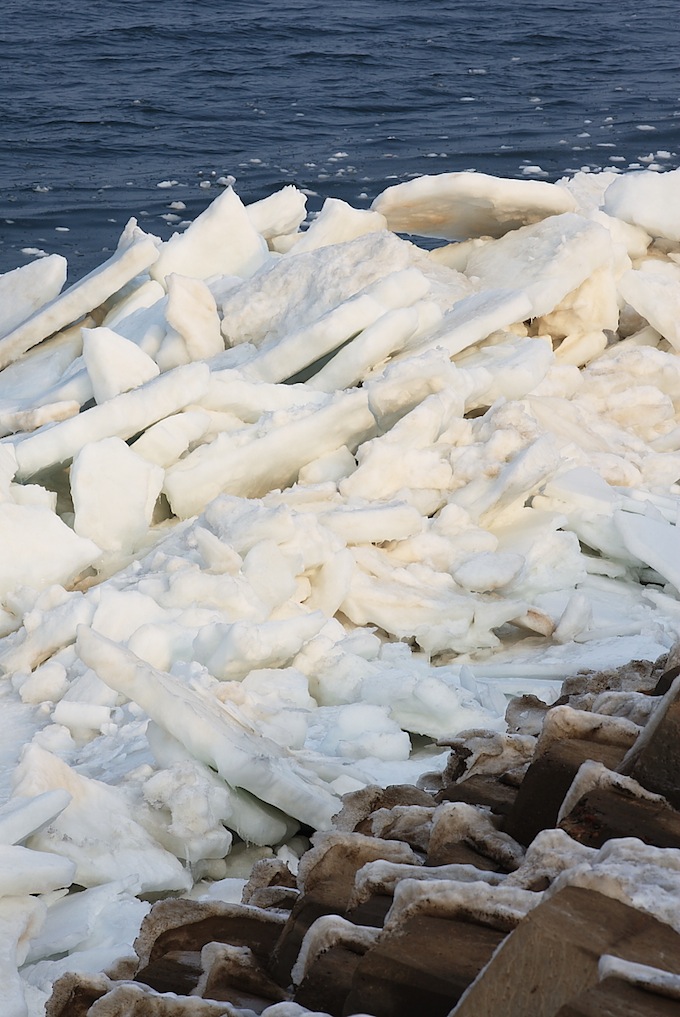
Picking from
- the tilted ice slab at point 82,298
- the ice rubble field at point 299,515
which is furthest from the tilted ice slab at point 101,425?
the tilted ice slab at point 82,298

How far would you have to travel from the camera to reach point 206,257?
219 inches

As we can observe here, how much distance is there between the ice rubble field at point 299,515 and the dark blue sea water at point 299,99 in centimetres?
539

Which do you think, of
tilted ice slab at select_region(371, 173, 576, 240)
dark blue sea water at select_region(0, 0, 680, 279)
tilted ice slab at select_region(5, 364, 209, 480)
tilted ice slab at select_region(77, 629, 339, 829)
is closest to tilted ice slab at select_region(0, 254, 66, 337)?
tilted ice slab at select_region(371, 173, 576, 240)

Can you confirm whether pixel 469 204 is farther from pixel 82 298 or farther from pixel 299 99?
pixel 299 99

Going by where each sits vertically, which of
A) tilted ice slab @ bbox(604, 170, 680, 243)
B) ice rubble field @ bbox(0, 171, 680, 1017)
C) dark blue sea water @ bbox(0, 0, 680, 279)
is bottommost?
dark blue sea water @ bbox(0, 0, 680, 279)

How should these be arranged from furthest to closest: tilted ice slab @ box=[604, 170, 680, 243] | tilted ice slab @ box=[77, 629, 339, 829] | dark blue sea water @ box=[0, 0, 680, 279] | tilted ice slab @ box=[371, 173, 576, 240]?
dark blue sea water @ box=[0, 0, 680, 279]
tilted ice slab @ box=[604, 170, 680, 243]
tilted ice slab @ box=[371, 173, 576, 240]
tilted ice slab @ box=[77, 629, 339, 829]

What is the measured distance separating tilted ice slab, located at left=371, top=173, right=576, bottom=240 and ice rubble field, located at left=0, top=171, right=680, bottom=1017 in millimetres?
16

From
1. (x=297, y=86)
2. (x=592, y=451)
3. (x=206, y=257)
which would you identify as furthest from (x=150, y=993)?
(x=297, y=86)

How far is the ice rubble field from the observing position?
7.87 ft

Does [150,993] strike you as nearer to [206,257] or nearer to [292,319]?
[292,319]

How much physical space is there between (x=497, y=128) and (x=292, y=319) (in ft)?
32.5

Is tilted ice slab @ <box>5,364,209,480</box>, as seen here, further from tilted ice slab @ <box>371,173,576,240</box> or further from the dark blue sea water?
the dark blue sea water

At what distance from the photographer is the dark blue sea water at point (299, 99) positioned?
12.0 meters

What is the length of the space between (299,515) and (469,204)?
8.10ft
